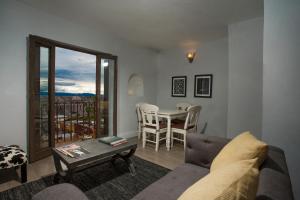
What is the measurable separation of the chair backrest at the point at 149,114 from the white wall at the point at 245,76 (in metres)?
1.43

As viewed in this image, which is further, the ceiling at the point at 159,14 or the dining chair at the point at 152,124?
the dining chair at the point at 152,124

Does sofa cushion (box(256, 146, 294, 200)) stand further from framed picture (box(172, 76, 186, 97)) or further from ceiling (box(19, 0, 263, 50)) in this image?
framed picture (box(172, 76, 186, 97))

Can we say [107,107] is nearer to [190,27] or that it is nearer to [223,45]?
[190,27]

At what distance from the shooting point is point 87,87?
543cm

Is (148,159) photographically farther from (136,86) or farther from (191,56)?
(191,56)

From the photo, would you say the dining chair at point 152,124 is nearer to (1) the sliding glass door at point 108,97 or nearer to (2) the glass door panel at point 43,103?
(1) the sliding glass door at point 108,97

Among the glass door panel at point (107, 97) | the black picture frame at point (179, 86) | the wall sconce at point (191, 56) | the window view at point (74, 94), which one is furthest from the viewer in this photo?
the window view at point (74, 94)

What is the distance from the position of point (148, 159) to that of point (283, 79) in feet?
7.32

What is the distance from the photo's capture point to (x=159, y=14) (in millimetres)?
2703

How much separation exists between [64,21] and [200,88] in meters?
3.42

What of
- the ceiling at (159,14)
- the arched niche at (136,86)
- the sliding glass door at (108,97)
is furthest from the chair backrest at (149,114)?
the ceiling at (159,14)

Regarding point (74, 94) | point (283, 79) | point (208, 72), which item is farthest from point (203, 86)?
point (74, 94)

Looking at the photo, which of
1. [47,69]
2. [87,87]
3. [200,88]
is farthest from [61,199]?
[87,87]

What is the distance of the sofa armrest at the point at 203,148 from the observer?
161 cm
